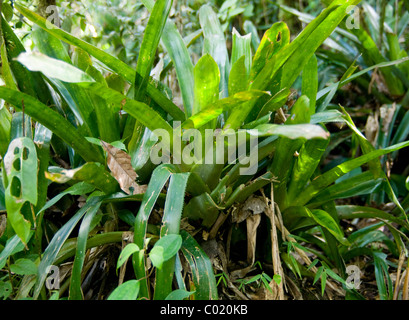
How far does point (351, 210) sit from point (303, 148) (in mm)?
309

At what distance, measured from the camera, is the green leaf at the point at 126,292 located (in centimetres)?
59

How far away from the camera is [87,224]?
75 centimetres

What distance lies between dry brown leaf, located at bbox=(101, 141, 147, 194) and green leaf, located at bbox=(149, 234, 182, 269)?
0.16 m

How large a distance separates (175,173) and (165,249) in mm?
177

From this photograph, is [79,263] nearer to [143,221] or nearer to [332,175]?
[143,221]

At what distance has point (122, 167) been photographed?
0.77 m

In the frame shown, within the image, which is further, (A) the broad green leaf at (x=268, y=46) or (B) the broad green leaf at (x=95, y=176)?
(A) the broad green leaf at (x=268, y=46)

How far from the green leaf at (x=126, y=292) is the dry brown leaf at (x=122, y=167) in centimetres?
21

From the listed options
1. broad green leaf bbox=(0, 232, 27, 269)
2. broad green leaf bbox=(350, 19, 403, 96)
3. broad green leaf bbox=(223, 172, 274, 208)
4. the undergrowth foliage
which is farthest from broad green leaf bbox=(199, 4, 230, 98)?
→ broad green leaf bbox=(350, 19, 403, 96)

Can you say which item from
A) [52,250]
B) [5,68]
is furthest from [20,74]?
[52,250]

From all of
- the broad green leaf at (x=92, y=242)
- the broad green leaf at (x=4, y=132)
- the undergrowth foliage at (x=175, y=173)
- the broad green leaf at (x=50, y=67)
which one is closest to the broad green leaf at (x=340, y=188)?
the undergrowth foliage at (x=175, y=173)

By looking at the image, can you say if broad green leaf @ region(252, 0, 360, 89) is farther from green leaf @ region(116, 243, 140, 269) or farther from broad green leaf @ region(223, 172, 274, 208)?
green leaf @ region(116, 243, 140, 269)

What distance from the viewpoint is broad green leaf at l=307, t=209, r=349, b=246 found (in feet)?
2.70

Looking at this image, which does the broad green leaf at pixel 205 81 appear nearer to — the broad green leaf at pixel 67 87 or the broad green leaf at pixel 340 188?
the broad green leaf at pixel 67 87
